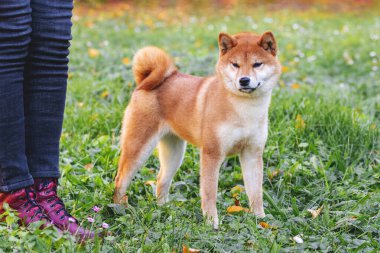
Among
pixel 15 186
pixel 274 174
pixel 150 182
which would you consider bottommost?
pixel 150 182

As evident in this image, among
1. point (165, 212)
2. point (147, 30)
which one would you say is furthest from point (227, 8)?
point (165, 212)

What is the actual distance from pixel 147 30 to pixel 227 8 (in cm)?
507

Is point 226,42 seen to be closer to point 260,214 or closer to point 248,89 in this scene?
point 248,89

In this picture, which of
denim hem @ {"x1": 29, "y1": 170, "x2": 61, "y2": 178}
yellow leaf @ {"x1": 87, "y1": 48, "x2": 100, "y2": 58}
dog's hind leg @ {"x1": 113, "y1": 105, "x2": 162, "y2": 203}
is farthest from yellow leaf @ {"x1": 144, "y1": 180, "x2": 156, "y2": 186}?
yellow leaf @ {"x1": 87, "y1": 48, "x2": 100, "y2": 58}

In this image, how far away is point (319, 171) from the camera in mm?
3844

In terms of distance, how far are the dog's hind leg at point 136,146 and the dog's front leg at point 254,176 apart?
1.74 ft

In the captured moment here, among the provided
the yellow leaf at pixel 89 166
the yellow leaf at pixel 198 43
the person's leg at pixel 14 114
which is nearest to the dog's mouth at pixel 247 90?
the person's leg at pixel 14 114

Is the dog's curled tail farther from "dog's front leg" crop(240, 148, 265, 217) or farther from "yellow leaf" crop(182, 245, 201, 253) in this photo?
"yellow leaf" crop(182, 245, 201, 253)

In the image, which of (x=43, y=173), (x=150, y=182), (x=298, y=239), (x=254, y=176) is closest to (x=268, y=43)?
(x=254, y=176)

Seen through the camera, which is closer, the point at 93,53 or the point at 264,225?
the point at 264,225

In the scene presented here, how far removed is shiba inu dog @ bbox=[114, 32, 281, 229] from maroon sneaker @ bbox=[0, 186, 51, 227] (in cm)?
70

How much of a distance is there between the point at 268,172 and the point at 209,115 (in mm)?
789

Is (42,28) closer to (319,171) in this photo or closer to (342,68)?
(319,171)

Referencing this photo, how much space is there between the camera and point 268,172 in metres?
3.84
